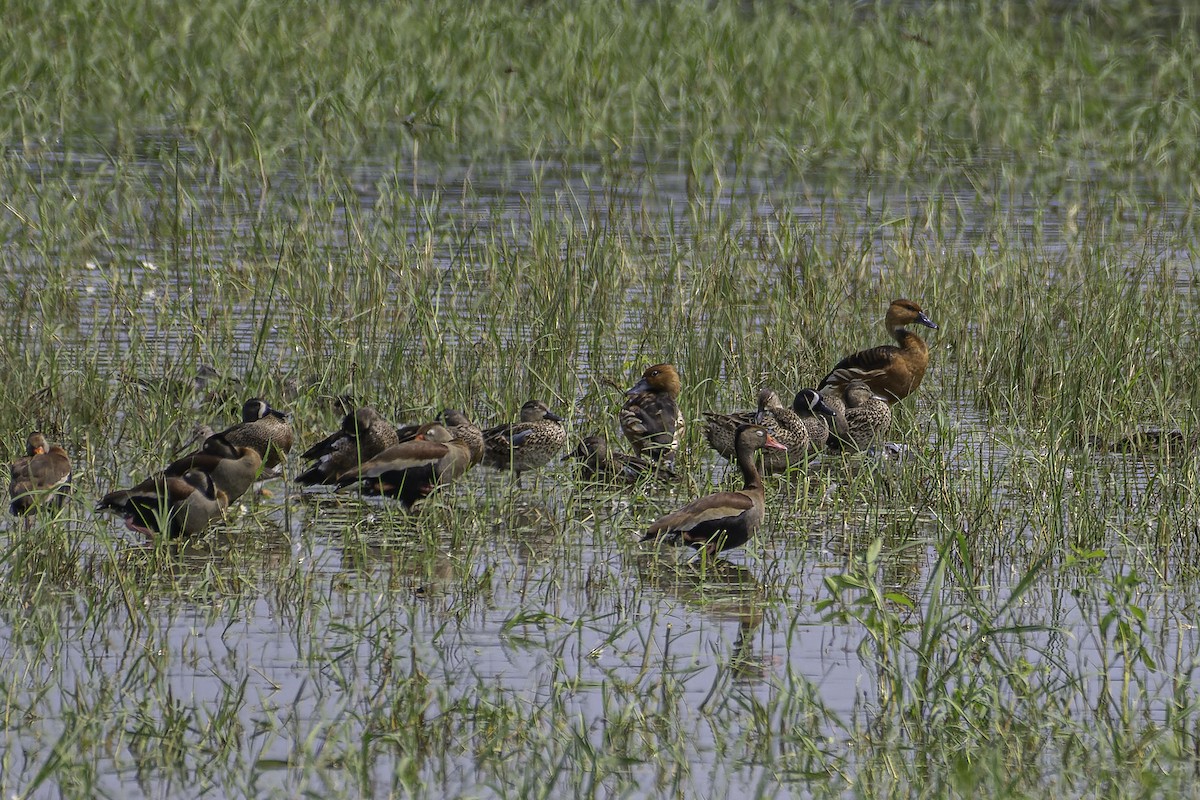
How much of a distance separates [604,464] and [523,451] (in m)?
0.37

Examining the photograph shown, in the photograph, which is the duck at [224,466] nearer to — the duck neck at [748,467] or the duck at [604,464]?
the duck at [604,464]

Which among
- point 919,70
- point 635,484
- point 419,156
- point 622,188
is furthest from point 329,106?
point 635,484

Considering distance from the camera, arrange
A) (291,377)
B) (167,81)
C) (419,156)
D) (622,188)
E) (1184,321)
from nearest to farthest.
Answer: (291,377), (1184,321), (622,188), (419,156), (167,81)

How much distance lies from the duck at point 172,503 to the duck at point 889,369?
11.5 feet

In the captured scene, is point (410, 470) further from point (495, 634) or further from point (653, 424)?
point (495, 634)

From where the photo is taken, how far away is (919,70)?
20.7 meters

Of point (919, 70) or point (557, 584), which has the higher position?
point (919, 70)

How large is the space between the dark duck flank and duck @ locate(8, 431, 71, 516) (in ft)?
7.24

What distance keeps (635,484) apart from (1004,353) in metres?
2.98

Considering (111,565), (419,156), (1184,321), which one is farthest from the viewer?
(419,156)

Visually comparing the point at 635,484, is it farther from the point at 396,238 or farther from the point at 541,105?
the point at 541,105

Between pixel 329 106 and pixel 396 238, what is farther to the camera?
pixel 329 106

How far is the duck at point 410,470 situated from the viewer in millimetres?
8297

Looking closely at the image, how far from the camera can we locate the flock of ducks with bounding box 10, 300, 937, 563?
768 centimetres
